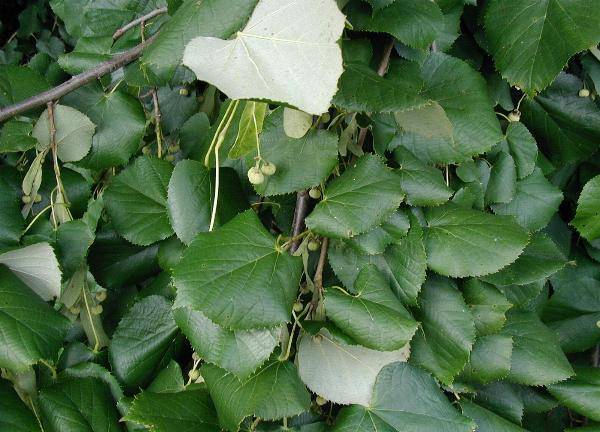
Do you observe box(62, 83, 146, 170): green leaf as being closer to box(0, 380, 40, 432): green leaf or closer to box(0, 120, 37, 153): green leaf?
box(0, 120, 37, 153): green leaf

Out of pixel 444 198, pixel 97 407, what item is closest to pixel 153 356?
pixel 97 407

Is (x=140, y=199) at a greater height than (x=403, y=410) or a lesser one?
greater

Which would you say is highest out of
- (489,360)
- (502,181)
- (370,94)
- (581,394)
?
(370,94)

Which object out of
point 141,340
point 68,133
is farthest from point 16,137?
point 141,340

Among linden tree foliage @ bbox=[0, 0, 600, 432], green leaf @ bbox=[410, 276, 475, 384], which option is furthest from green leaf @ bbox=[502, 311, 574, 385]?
green leaf @ bbox=[410, 276, 475, 384]

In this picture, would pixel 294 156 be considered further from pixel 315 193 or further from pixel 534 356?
pixel 534 356

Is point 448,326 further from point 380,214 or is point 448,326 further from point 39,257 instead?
point 39,257
